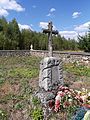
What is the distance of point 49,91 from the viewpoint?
329 inches

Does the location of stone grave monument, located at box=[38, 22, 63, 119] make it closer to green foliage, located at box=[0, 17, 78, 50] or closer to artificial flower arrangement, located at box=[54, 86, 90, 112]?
artificial flower arrangement, located at box=[54, 86, 90, 112]

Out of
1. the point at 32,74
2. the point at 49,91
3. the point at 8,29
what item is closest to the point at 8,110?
the point at 49,91

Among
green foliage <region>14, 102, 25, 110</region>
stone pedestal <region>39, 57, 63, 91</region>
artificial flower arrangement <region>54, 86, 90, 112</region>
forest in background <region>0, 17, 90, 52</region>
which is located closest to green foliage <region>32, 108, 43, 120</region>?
artificial flower arrangement <region>54, 86, 90, 112</region>

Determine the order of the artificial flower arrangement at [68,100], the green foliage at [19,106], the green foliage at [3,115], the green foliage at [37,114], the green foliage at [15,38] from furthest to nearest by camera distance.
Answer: the green foliage at [15,38]
the green foliage at [19,106]
the green foliage at [3,115]
the green foliage at [37,114]
the artificial flower arrangement at [68,100]

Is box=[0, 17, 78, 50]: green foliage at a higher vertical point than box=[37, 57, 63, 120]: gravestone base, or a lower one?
higher

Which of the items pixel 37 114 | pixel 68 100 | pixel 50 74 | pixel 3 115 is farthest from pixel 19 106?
pixel 68 100

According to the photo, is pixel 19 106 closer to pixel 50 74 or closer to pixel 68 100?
pixel 50 74

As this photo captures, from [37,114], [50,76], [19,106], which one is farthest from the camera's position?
[19,106]

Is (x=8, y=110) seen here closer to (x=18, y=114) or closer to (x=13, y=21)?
(x=18, y=114)

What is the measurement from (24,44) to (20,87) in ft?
130

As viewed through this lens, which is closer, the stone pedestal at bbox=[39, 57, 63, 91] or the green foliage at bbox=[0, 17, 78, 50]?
the stone pedestal at bbox=[39, 57, 63, 91]

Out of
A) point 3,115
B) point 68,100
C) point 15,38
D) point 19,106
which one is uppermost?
point 15,38

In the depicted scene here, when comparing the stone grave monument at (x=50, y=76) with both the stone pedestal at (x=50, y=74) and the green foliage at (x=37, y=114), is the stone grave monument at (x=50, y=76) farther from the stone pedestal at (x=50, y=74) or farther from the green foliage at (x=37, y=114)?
the green foliage at (x=37, y=114)

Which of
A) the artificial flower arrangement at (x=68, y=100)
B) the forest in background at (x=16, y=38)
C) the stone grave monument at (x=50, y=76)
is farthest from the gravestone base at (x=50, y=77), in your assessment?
the forest in background at (x=16, y=38)
